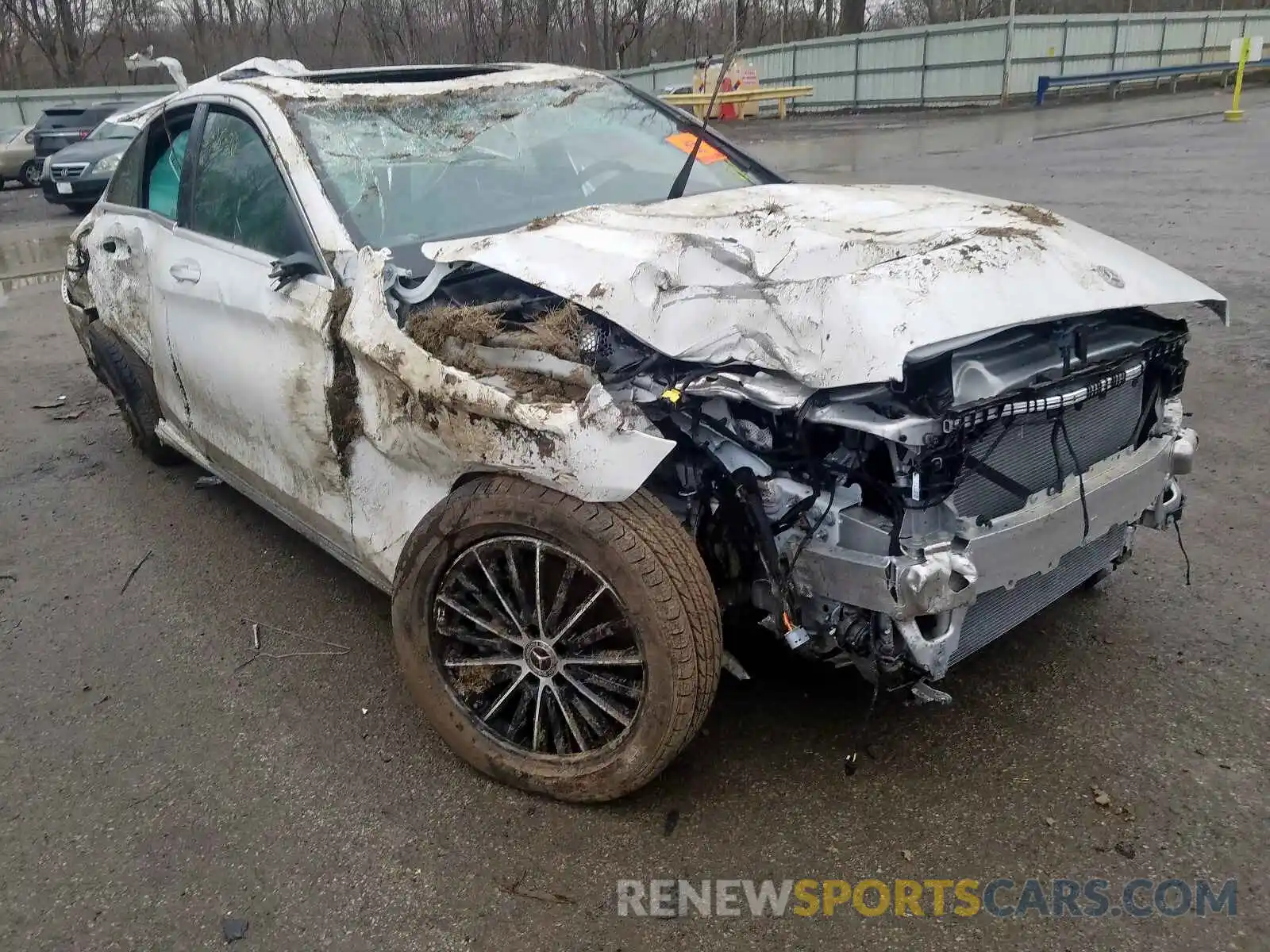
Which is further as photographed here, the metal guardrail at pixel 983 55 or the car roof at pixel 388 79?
the metal guardrail at pixel 983 55

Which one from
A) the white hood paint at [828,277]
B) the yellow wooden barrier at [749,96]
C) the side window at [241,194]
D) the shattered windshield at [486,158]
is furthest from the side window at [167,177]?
the yellow wooden barrier at [749,96]

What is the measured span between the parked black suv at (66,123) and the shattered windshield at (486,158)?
19.2m

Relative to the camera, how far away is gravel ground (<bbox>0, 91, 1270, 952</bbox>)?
2.28 meters

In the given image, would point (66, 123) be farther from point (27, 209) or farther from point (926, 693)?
point (926, 693)

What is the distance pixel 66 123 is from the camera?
20.0 meters

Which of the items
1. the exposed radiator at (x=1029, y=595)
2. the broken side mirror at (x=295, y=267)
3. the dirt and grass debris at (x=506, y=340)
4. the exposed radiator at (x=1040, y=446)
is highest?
the broken side mirror at (x=295, y=267)

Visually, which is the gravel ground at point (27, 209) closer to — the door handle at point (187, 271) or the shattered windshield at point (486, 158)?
the door handle at point (187, 271)

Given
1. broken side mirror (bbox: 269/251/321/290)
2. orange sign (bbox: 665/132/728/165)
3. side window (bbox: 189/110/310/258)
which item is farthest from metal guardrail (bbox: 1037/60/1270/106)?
broken side mirror (bbox: 269/251/321/290)

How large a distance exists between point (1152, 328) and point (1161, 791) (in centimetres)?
122

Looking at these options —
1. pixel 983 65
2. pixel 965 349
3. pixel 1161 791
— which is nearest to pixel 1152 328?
pixel 965 349

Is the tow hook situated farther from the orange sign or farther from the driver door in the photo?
the orange sign

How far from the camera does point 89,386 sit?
6688mm

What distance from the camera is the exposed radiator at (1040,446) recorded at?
2.33 m

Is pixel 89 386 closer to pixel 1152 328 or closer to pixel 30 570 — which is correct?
pixel 30 570
